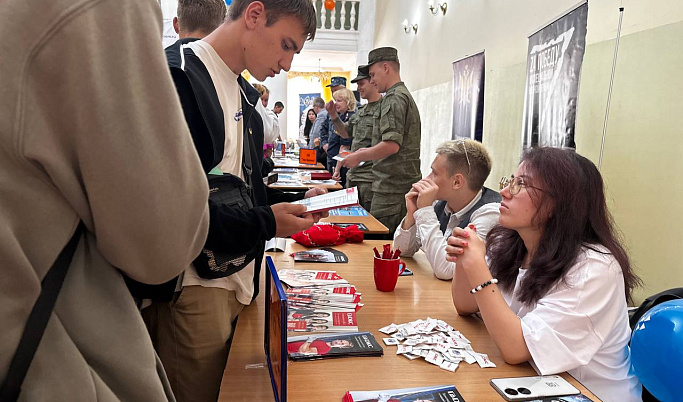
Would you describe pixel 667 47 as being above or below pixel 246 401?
above

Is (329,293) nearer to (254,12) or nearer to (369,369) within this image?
(369,369)

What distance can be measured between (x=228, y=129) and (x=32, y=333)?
0.83 meters

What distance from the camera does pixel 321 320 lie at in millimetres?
1419

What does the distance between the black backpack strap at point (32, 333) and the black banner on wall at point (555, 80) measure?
208cm

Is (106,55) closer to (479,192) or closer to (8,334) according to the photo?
(8,334)

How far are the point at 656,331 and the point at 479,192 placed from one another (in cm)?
120

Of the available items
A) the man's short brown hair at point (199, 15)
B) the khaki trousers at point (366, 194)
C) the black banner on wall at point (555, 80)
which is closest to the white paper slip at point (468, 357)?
the black banner on wall at point (555, 80)

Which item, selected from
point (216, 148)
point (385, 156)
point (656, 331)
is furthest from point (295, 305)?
point (385, 156)

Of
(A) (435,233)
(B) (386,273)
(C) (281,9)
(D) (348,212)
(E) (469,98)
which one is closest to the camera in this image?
(C) (281,9)

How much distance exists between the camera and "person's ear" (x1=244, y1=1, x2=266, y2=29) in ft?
4.36

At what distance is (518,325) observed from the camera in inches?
49.9

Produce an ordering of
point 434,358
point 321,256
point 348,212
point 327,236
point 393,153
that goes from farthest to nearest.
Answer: point 393,153 < point 348,212 < point 327,236 < point 321,256 < point 434,358

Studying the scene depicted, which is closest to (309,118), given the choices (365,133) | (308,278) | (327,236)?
(365,133)

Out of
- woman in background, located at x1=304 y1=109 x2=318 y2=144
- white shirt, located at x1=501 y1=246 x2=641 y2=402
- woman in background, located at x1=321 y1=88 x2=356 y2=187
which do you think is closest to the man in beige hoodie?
white shirt, located at x1=501 y1=246 x2=641 y2=402
